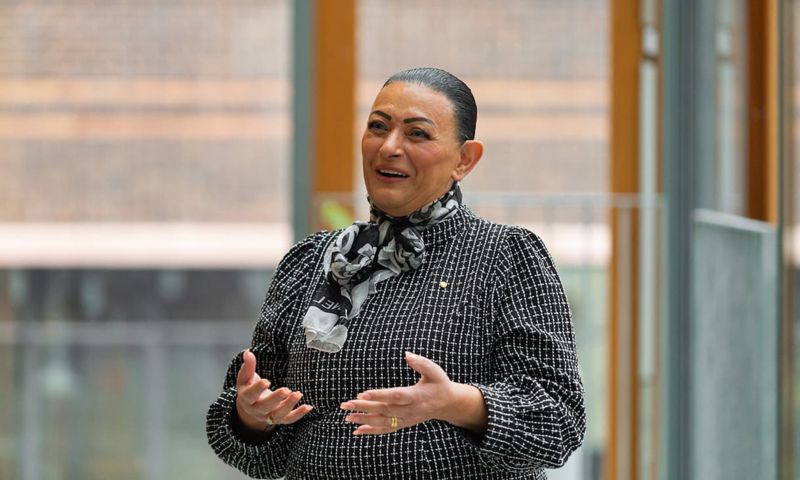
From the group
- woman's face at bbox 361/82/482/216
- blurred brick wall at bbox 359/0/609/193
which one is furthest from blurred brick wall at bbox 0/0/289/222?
woman's face at bbox 361/82/482/216

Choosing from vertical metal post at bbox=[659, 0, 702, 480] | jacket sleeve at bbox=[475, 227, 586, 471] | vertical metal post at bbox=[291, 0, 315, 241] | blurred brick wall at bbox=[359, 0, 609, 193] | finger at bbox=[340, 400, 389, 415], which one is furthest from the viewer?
vertical metal post at bbox=[291, 0, 315, 241]

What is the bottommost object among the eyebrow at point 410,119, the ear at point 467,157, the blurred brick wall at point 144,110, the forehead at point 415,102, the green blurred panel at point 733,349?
the green blurred panel at point 733,349

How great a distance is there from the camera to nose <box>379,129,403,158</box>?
1637 millimetres

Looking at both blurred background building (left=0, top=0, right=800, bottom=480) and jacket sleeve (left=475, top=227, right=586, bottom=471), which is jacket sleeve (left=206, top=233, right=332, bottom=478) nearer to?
jacket sleeve (left=475, top=227, right=586, bottom=471)

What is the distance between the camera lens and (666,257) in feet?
13.3

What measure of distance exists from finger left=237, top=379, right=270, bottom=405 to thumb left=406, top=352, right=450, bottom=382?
0.20 m

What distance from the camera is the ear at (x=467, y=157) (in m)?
1.70

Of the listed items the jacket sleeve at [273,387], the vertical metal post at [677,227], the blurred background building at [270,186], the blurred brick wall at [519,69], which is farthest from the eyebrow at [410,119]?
the blurred brick wall at [519,69]

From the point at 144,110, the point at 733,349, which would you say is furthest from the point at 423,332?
Answer: the point at 144,110

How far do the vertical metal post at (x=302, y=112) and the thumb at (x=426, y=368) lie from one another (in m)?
2.89

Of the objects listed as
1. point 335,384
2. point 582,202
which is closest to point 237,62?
point 582,202

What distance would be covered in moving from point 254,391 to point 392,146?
1.10 ft

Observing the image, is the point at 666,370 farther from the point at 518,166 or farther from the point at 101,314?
the point at 101,314

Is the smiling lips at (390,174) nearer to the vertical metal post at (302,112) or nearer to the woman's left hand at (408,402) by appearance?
the woman's left hand at (408,402)
